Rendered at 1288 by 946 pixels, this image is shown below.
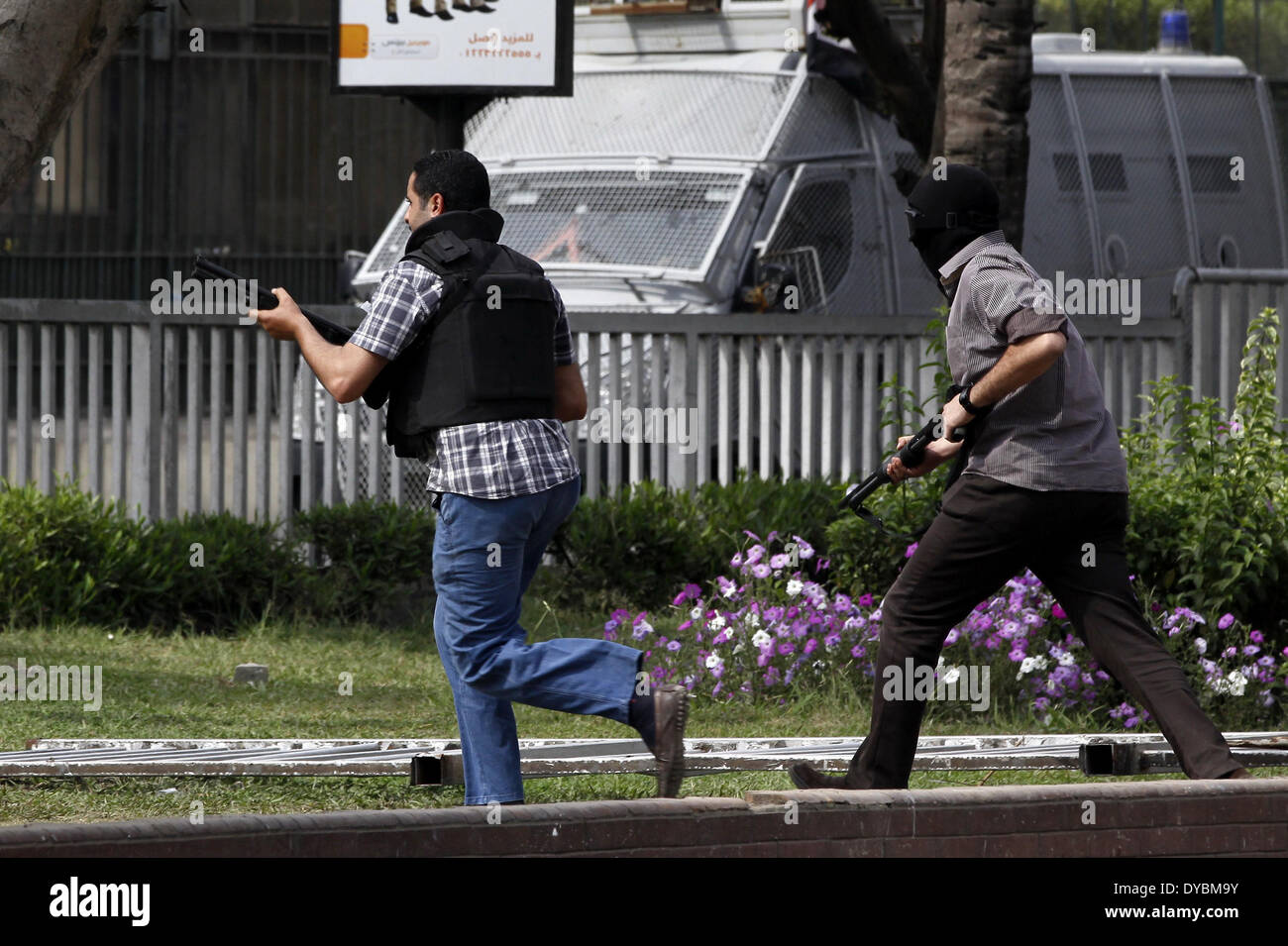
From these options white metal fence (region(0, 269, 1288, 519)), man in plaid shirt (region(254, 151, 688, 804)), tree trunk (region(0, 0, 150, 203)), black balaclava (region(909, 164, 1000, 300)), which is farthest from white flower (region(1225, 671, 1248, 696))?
tree trunk (region(0, 0, 150, 203))

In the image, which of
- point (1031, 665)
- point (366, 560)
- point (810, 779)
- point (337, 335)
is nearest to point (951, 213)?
point (810, 779)

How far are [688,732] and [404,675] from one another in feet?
5.33

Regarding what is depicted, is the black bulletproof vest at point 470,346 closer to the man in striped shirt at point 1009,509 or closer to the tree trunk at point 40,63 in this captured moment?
the man in striped shirt at point 1009,509

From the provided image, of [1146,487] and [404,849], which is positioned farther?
[1146,487]

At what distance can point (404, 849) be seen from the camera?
3.90 meters

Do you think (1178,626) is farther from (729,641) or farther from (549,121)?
(549,121)

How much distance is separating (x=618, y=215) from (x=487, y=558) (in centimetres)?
631

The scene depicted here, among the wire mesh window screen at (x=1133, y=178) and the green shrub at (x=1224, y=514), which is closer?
the green shrub at (x=1224, y=514)

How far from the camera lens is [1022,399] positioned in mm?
5047

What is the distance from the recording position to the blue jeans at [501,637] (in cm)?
491

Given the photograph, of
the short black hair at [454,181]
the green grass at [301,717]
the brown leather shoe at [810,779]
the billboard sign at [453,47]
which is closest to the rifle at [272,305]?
the short black hair at [454,181]

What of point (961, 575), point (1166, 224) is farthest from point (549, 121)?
point (961, 575)

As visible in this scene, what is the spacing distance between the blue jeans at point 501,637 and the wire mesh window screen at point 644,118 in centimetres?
636

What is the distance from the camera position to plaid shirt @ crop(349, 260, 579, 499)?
486 centimetres
